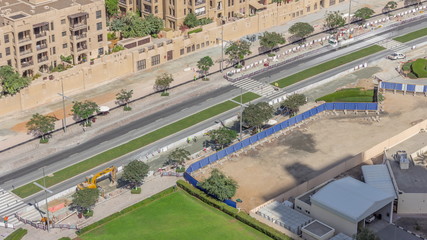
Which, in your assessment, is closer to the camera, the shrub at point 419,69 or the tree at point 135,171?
the tree at point 135,171

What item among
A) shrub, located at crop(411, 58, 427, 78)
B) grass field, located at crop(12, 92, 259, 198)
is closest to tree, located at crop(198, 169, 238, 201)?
grass field, located at crop(12, 92, 259, 198)

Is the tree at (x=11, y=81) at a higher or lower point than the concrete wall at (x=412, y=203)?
higher

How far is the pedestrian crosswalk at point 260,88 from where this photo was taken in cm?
18862

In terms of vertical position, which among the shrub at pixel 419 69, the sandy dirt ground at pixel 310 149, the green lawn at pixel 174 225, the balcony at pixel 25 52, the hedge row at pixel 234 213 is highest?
the balcony at pixel 25 52

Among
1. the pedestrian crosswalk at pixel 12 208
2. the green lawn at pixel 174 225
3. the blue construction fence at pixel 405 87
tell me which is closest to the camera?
the green lawn at pixel 174 225

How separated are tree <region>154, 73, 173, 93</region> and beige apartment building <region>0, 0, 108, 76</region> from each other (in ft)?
59.5

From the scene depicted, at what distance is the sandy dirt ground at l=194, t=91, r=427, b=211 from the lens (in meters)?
153

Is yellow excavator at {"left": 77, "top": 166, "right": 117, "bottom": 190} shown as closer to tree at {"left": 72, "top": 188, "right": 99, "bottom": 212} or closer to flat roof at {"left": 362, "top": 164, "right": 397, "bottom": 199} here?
tree at {"left": 72, "top": 188, "right": 99, "bottom": 212}

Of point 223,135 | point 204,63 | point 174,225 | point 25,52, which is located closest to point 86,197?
point 174,225

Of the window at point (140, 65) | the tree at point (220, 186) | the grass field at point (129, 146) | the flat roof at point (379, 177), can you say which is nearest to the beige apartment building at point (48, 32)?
the window at point (140, 65)

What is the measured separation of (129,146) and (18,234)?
34333 mm

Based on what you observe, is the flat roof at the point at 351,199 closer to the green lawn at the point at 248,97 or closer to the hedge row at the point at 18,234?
the green lawn at the point at 248,97

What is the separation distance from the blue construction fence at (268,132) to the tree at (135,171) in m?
9.38

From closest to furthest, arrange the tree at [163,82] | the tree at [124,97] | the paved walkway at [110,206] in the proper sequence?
the paved walkway at [110,206] < the tree at [124,97] < the tree at [163,82]
